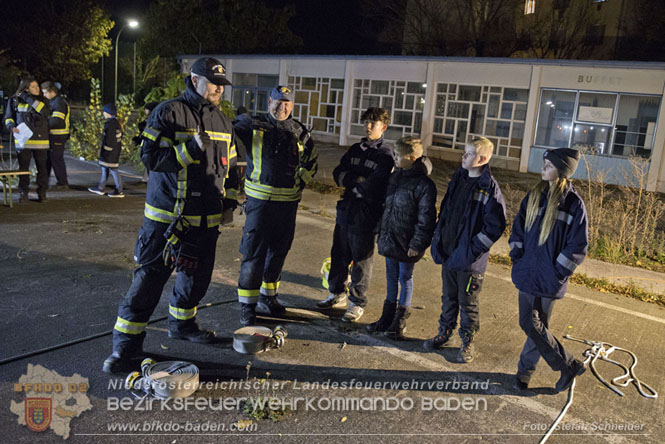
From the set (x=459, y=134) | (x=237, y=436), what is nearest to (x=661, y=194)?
(x=459, y=134)

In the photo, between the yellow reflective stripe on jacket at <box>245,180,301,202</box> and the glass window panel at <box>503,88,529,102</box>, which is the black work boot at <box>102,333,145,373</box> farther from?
the glass window panel at <box>503,88,529,102</box>

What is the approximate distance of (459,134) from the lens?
22.5m

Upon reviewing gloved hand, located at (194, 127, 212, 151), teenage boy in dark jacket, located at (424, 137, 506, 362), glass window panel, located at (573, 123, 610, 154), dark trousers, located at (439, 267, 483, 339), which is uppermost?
glass window panel, located at (573, 123, 610, 154)

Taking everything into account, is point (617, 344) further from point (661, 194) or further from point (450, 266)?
point (661, 194)

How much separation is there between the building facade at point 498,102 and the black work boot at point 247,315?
14954mm

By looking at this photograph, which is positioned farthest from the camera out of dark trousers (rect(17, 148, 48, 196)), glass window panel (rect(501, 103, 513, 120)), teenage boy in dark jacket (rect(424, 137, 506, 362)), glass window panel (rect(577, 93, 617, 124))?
glass window panel (rect(501, 103, 513, 120))

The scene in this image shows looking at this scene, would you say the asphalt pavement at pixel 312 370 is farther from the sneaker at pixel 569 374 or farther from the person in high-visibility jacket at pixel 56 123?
the person in high-visibility jacket at pixel 56 123

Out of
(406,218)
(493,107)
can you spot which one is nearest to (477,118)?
(493,107)

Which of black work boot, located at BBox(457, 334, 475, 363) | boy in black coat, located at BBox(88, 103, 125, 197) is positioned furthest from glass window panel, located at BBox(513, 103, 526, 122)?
black work boot, located at BBox(457, 334, 475, 363)

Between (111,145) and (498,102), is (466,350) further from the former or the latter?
(498,102)

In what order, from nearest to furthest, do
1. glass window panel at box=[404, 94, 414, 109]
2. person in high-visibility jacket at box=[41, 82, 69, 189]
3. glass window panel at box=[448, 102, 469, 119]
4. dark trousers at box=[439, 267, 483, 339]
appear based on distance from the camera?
dark trousers at box=[439, 267, 483, 339]
person in high-visibility jacket at box=[41, 82, 69, 189]
glass window panel at box=[448, 102, 469, 119]
glass window panel at box=[404, 94, 414, 109]

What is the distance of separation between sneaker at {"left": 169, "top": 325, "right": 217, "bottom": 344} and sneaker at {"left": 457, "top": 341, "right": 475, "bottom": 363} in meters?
2.07

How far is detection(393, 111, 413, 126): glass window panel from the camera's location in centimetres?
2381

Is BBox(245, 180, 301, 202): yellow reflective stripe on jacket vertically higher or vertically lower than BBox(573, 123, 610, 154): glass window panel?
lower
